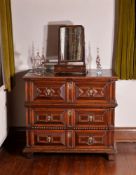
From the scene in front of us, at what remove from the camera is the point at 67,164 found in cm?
328

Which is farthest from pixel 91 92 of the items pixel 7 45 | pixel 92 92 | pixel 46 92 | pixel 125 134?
pixel 7 45

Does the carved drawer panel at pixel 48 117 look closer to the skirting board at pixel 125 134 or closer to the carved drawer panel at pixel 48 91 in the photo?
the carved drawer panel at pixel 48 91

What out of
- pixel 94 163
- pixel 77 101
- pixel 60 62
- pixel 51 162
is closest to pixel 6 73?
pixel 60 62

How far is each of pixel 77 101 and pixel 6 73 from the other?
0.78 m

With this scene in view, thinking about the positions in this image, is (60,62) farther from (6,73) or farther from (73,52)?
(6,73)

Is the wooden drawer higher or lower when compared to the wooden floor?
higher

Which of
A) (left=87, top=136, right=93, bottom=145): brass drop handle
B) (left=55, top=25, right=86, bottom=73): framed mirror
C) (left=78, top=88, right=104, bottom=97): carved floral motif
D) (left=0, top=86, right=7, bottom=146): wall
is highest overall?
(left=55, top=25, right=86, bottom=73): framed mirror

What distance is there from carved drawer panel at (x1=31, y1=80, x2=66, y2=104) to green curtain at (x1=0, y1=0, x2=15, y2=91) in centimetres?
34

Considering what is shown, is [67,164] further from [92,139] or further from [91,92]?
[91,92]

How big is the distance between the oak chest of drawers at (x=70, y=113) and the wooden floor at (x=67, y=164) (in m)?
0.10

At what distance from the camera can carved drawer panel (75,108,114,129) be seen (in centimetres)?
331

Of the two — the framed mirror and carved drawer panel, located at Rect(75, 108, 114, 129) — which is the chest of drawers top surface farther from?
carved drawer panel, located at Rect(75, 108, 114, 129)

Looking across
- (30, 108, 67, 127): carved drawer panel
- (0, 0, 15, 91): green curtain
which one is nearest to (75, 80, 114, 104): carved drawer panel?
(30, 108, 67, 127): carved drawer panel

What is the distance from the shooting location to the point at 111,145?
3.36 meters
